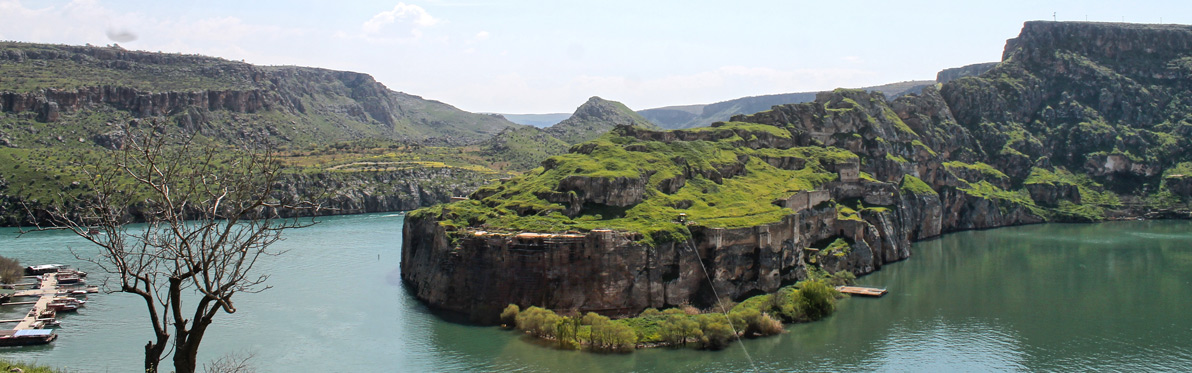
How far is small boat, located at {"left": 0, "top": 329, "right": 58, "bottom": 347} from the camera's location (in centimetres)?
5572

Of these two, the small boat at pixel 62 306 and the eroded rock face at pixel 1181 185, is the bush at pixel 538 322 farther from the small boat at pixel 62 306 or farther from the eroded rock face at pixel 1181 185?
the eroded rock face at pixel 1181 185

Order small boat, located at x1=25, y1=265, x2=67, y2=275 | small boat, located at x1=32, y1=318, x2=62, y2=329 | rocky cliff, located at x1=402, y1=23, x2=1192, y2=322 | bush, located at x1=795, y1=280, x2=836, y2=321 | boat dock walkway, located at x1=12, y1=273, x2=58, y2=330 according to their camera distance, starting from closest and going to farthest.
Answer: small boat, located at x1=32, y1=318, x2=62, y2=329 → boat dock walkway, located at x1=12, y1=273, x2=58, y2=330 → rocky cliff, located at x1=402, y1=23, x2=1192, y2=322 → bush, located at x1=795, y1=280, x2=836, y2=321 → small boat, located at x1=25, y1=265, x2=67, y2=275

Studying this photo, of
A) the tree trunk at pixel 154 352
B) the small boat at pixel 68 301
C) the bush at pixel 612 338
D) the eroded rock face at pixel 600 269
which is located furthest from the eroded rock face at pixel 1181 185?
the tree trunk at pixel 154 352

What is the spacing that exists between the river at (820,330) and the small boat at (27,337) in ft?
4.16

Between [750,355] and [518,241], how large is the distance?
18.8 meters

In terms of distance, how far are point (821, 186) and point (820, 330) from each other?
38982 millimetres

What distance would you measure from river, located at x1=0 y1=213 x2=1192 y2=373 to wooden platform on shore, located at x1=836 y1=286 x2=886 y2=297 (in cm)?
102

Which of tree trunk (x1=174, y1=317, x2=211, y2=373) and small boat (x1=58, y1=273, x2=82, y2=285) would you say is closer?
tree trunk (x1=174, y1=317, x2=211, y2=373)

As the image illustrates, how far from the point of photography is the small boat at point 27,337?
183ft

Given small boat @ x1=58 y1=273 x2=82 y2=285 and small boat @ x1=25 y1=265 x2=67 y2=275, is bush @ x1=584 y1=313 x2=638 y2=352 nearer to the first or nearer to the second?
small boat @ x1=58 y1=273 x2=82 y2=285

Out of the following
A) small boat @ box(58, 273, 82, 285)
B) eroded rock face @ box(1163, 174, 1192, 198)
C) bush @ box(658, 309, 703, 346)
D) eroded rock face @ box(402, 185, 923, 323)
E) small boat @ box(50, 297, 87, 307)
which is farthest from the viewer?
eroded rock face @ box(1163, 174, 1192, 198)

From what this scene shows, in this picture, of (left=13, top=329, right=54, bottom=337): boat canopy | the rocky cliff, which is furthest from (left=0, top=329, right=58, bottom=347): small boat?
the rocky cliff

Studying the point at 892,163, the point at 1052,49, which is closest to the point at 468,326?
the point at 892,163

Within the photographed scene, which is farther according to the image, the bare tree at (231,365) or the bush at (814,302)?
the bush at (814,302)
